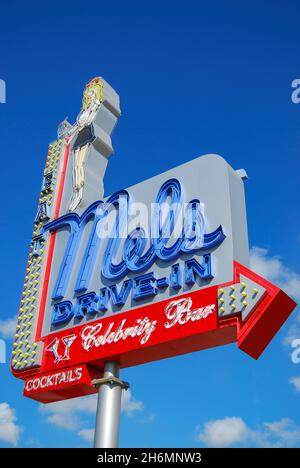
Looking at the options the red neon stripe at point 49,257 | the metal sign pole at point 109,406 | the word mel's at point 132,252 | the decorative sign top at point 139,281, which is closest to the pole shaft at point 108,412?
the metal sign pole at point 109,406

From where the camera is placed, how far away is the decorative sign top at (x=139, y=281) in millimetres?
9680

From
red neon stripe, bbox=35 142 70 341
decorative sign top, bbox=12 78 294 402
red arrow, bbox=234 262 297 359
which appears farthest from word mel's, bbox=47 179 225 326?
red arrow, bbox=234 262 297 359

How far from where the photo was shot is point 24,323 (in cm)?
1270

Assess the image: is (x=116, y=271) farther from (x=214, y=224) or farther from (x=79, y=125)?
(x=79, y=125)

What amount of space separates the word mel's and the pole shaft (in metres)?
1.28

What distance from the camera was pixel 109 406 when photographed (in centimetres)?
1005

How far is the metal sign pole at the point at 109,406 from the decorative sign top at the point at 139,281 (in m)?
0.30

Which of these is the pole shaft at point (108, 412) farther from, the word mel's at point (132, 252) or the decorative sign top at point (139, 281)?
the word mel's at point (132, 252)

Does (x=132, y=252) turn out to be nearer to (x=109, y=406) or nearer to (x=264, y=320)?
(x=109, y=406)

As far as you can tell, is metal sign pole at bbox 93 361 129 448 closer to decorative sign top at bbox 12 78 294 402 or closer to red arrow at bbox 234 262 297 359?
decorative sign top at bbox 12 78 294 402

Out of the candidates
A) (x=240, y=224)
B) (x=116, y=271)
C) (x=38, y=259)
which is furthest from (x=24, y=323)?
(x=240, y=224)

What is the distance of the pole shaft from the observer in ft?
31.8

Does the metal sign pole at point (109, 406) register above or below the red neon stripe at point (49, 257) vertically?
below

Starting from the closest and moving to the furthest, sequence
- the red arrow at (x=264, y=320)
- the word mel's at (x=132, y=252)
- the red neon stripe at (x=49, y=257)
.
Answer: the red arrow at (x=264, y=320)
the word mel's at (x=132, y=252)
the red neon stripe at (x=49, y=257)
